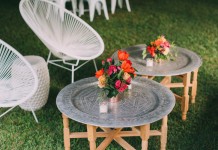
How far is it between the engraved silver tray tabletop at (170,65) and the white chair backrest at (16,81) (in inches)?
33.5

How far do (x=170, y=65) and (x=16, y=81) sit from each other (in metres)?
1.38

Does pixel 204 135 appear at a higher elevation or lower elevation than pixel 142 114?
lower

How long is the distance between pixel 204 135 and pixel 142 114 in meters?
0.89

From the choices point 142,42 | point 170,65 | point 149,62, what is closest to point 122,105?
point 149,62

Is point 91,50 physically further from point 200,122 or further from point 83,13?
point 83,13

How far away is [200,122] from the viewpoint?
3.31 m

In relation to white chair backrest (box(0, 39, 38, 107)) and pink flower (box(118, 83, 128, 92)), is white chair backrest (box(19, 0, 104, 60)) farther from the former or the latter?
pink flower (box(118, 83, 128, 92))

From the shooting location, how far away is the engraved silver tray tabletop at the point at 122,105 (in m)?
2.37

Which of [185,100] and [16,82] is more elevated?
[16,82]

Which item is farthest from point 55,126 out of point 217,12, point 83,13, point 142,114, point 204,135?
point 217,12

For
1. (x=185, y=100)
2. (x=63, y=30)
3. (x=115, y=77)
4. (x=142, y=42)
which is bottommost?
(x=142, y=42)

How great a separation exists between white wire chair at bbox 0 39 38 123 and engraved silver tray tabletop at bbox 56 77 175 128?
1.19ft

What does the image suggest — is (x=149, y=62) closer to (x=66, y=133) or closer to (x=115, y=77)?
(x=115, y=77)

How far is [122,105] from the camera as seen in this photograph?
2.61 m
